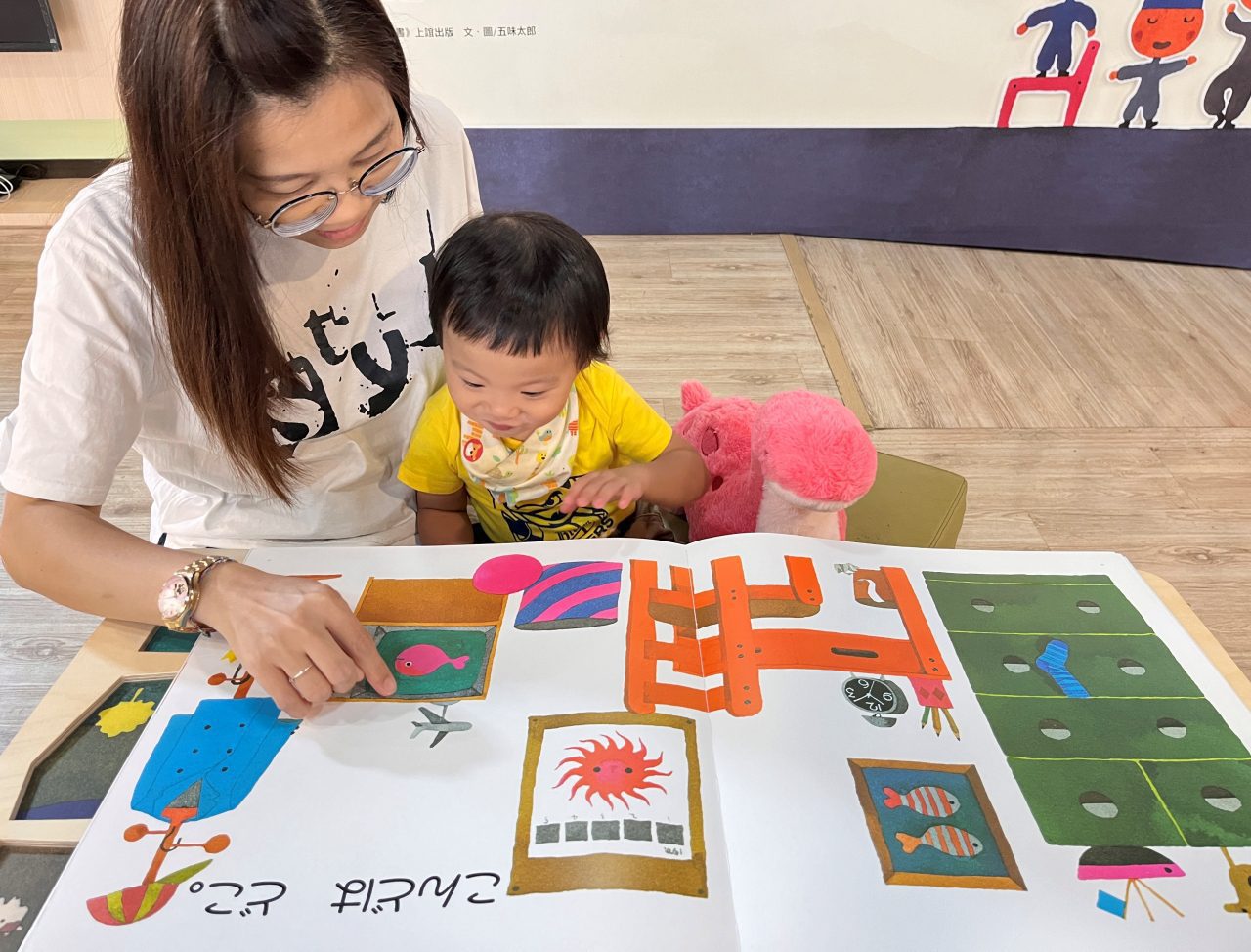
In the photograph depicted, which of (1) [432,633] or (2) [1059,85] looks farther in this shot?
(2) [1059,85]

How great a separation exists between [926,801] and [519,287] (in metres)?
0.52

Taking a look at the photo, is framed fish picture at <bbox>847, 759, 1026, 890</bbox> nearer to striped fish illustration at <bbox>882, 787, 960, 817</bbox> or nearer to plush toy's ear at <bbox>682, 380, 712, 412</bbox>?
striped fish illustration at <bbox>882, 787, 960, 817</bbox>

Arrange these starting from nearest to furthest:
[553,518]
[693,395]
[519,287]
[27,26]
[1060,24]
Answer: [519,287] → [553,518] → [693,395] → [1060,24] → [27,26]

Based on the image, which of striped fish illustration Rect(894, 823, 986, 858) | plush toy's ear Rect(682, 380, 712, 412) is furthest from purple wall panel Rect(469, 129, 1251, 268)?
striped fish illustration Rect(894, 823, 986, 858)

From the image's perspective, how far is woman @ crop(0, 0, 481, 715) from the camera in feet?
2.09

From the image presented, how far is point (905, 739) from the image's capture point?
617mm

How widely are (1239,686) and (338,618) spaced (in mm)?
632

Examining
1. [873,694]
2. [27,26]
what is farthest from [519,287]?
[27,26]

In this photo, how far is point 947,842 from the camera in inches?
21.9

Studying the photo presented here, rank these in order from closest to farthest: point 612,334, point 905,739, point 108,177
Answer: point 905,739
point 108,177
point 612,334

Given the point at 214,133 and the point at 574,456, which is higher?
the point at 214,133

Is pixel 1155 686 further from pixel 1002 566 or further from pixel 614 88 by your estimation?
pixel 614 88

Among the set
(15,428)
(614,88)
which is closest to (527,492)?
(15,428)

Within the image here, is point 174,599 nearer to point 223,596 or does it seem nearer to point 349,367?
point 223,596
